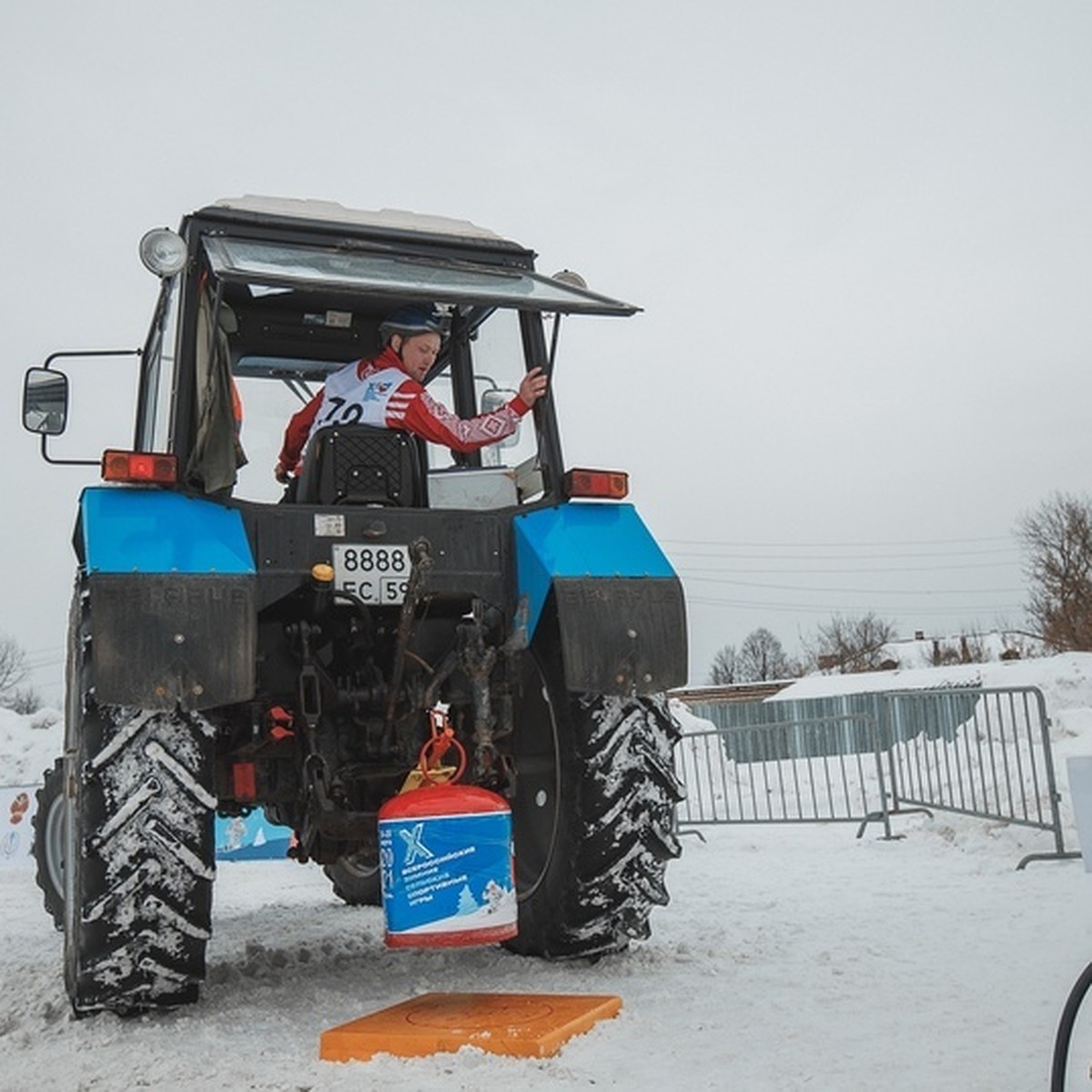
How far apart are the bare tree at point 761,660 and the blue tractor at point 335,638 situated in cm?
6549

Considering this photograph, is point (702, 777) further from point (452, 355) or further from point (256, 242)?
point (256, 242)

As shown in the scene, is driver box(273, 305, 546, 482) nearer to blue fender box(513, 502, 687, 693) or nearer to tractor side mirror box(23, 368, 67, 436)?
blue fender box(513, 502, 687, 693)

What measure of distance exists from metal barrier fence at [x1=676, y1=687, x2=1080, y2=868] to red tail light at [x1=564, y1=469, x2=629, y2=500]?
4096 millimetres

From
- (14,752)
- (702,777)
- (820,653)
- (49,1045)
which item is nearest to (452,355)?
(49,1045)

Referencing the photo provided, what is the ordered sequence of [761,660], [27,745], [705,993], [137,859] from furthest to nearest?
[761,660]
[27,745]
[705,993]
[137,859]

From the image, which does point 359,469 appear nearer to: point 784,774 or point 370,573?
point 370,573

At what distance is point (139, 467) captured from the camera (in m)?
3.93

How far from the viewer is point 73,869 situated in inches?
149

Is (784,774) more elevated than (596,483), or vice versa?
(596,483)

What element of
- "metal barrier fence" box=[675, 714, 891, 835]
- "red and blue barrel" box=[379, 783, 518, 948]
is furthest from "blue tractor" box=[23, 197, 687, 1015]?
"metal barrier fence" box=[675, 714, 891, 835]

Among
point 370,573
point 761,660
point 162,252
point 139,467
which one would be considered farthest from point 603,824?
point 761,660

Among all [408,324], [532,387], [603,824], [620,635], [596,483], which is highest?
[408,324]

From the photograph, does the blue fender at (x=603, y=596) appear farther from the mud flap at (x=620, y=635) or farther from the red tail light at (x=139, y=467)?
the red tail light at (x=139, y=467)

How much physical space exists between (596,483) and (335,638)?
1.11 meters
